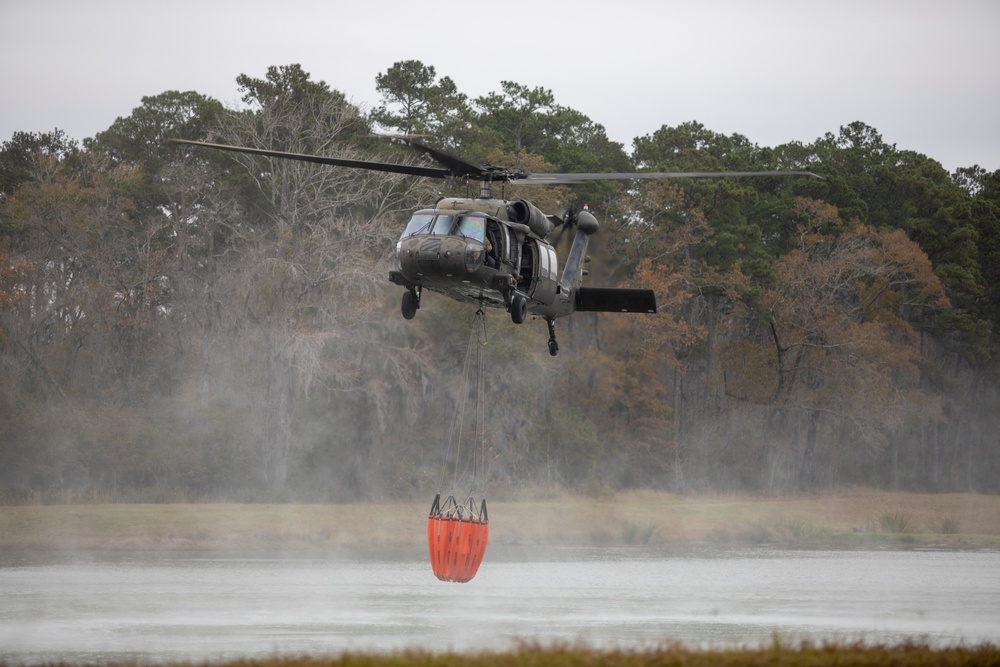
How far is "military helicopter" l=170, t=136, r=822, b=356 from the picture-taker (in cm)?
2136

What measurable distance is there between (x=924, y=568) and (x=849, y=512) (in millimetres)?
16172

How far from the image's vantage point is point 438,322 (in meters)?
54.9

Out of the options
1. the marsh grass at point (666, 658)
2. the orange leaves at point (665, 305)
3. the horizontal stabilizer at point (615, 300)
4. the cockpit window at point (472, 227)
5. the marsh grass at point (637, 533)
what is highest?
the orange leaves at point (665, 305)

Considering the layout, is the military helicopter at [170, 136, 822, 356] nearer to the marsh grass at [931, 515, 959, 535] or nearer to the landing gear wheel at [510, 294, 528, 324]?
the landing gear wheel at [510, 294, 528, 324]

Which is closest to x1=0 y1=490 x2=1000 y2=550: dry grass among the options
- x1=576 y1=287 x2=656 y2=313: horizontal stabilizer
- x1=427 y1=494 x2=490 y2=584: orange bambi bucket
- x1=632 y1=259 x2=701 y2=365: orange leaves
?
x1=632 y1=259 x2=701 y2=365: orange leaves

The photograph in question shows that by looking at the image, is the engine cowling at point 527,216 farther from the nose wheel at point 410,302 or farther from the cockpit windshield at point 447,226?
the nose wheel at point 410,302

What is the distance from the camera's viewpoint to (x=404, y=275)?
21.9 meters

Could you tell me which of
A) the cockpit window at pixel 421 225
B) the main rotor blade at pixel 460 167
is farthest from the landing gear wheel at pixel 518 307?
the main rotor blade at pixel 460 167

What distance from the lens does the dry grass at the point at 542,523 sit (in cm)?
4262

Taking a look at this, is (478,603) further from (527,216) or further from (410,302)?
(527,216)

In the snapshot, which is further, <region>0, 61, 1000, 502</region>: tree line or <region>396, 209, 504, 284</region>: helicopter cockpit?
<region>0, 61, 1000, 502</region>: tree line

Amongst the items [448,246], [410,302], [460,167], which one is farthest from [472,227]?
[410,302]

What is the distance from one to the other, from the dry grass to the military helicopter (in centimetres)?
2257

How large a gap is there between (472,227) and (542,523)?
93.7ft
